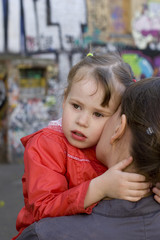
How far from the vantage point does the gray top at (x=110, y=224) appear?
57.7 inches

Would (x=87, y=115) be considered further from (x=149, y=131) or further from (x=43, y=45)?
(x=43, y=45)

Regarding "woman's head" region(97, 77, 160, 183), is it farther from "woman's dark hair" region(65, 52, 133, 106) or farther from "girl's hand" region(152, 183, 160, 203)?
"woman's dark hair" region(65, 52, 133, 106)

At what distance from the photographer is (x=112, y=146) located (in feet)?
5.25

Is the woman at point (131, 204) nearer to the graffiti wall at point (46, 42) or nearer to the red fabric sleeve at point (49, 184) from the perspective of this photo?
the red fabric sleeve at point (49, 184)

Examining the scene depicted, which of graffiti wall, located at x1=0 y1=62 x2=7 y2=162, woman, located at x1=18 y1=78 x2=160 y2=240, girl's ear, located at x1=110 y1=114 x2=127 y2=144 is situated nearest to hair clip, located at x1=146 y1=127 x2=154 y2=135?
woman, located at x1=18 y1=78 x2=160 y2=240

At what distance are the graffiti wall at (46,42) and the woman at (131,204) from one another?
6.79 m

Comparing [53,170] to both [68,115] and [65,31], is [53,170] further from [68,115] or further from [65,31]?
[65,31]

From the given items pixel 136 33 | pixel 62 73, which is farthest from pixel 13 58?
pixel 136 33

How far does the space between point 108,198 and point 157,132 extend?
1.29 ft

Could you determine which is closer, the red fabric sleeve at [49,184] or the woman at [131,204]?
the woman at [131,204]

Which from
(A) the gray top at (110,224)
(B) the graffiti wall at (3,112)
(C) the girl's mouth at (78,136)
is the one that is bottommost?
(B) the graffiti wall at (3,112)

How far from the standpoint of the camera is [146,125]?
4.60ft

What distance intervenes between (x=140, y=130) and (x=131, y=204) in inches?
12.9

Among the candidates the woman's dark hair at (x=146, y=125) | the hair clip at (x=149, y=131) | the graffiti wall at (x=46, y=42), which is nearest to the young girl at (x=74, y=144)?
the woman's dark hair at (x=146, y=125)
